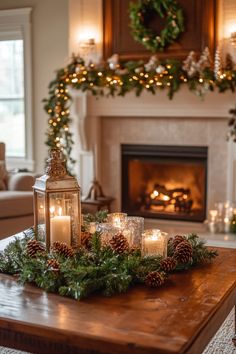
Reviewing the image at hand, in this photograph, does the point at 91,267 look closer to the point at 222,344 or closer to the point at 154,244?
the point at 154,244

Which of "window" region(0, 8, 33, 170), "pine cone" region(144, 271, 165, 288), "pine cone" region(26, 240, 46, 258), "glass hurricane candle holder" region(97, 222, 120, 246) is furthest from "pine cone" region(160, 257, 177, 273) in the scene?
"window" region(0, 8, 33, 170)

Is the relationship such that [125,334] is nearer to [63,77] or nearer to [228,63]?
[228,63]

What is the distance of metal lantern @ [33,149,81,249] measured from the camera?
2.35 m

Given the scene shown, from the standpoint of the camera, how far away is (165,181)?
5621mm

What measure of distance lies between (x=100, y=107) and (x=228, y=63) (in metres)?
1.34

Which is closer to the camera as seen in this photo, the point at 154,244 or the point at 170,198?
the point at 154,244

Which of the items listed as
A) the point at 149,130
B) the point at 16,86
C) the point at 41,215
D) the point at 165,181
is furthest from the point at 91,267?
the point at 16,86

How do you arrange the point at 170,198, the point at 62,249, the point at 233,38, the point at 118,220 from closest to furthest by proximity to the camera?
1. the point at 62,249
2. the point at 118,220
3. the point at 233,38
4. the point at 170,198

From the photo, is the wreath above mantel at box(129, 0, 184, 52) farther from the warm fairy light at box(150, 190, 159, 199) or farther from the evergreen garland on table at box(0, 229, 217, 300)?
the evergreen garland on table at box(0, 229, 217, 300)

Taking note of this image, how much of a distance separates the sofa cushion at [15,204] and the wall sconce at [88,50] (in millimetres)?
1587

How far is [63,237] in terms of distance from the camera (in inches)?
93.5

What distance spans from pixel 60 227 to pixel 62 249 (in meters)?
0.13

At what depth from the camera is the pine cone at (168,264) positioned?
2.25 metres

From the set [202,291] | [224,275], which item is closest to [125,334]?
[202,291]
